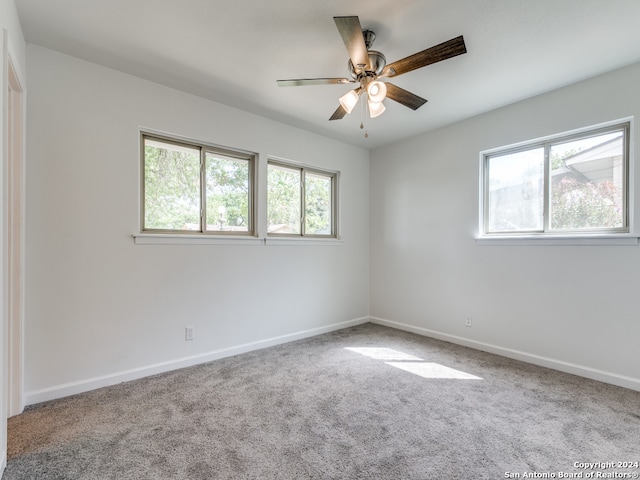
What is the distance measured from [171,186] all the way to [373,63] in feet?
7.01

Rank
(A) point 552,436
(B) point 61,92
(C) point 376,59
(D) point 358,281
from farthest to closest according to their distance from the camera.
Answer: (D) point 358,281 < (B) point 61,92 < (C) point 376,59 < (A) point 552,436

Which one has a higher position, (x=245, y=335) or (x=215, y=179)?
(x=215, y=179)

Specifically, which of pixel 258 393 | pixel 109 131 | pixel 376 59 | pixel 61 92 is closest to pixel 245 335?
pixel 258 393

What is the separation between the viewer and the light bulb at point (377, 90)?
6.82 ft

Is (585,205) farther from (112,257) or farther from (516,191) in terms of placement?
(112,257)

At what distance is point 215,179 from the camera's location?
328cm

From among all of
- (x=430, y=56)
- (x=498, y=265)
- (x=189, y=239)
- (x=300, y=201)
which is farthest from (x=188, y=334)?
(x=498, y=265)

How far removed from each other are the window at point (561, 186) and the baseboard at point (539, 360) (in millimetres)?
1222

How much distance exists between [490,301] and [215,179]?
331 centimetres

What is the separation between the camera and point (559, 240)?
2889mm

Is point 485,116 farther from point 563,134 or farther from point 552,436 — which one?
Answer: point 552,436

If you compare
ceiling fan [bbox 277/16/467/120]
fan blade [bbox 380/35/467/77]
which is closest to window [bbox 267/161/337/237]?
ceiling fan [bbox 277/16/467/120]

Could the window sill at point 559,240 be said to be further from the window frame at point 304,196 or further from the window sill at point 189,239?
the window sill at point 189,239

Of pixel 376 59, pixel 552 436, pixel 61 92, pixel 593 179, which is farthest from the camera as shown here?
pixel 593 179
